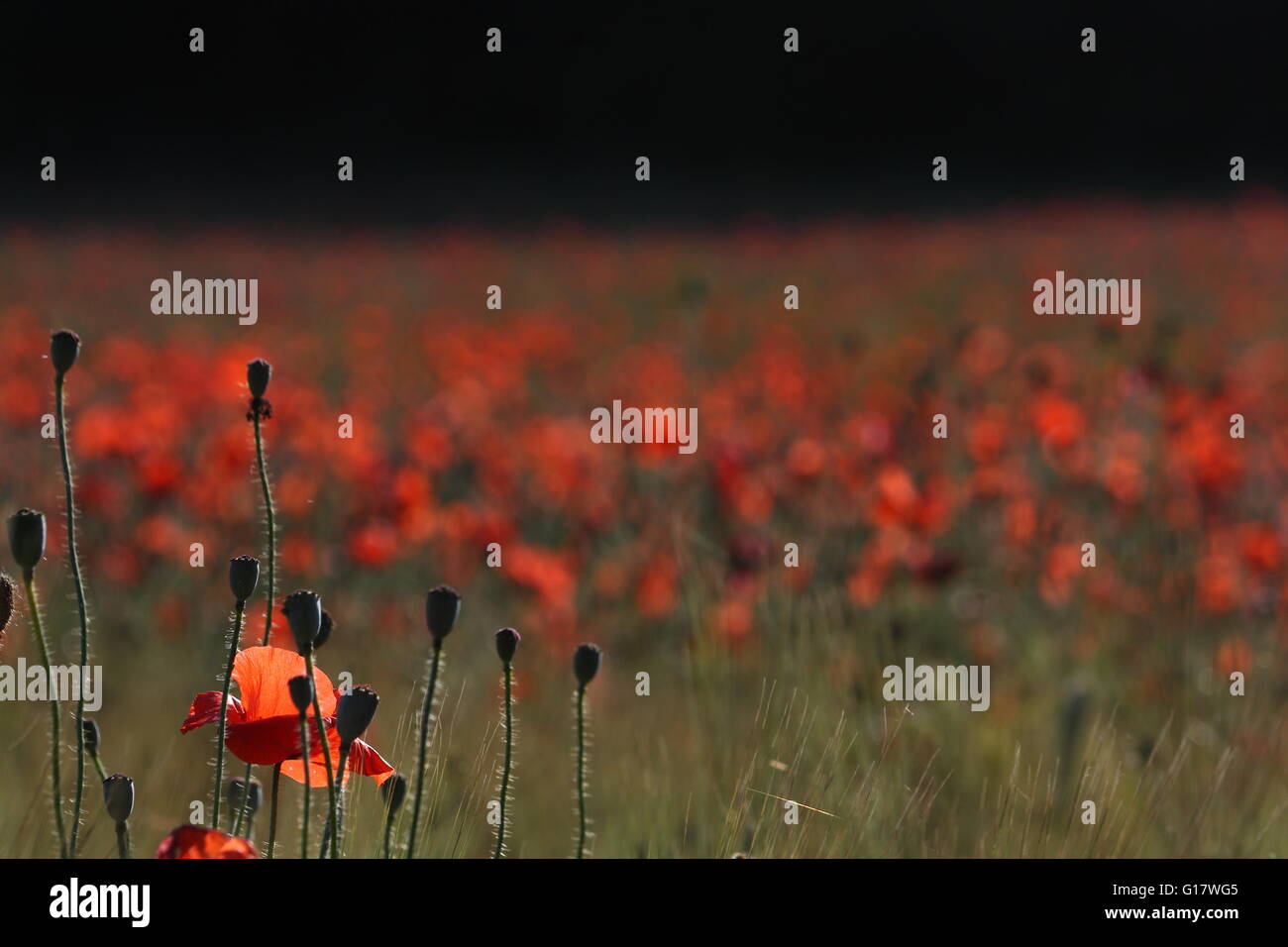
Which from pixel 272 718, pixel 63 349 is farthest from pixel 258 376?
pixel 272 718

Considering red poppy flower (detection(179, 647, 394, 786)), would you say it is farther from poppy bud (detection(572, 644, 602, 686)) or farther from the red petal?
poppy bud (detection(572, 644, 602, 686))

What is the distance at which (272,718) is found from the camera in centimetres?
78

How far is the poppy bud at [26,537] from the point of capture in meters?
0.79

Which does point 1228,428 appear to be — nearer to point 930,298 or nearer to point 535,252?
point 930,298

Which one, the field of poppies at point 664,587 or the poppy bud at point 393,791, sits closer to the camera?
the poppy bud at point 393,791

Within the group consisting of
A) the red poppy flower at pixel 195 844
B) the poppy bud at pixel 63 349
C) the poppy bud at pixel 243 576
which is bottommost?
the red poppy flower at pixel 195 844

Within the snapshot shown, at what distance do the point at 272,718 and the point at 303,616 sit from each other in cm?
6

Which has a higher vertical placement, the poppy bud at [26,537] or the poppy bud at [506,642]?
the poppy bud at [26,537]

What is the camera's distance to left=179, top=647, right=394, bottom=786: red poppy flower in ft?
2.55

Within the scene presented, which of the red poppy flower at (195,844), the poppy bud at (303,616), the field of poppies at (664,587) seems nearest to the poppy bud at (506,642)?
the field of poppies at (664,587)

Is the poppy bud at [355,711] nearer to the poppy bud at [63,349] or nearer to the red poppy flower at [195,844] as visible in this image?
the red poppy flower at [195,844]

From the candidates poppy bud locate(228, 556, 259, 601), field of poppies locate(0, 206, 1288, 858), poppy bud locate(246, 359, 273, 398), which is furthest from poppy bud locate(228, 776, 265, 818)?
poppy bud locate(246, 359, 273, 398)

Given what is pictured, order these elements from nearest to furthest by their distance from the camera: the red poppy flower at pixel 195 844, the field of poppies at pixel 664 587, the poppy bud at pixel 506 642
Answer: the red poppy flower at pixel 195 844 < the poppy bud at pixel 506 642 < the field of poppies at pixel 664 587
